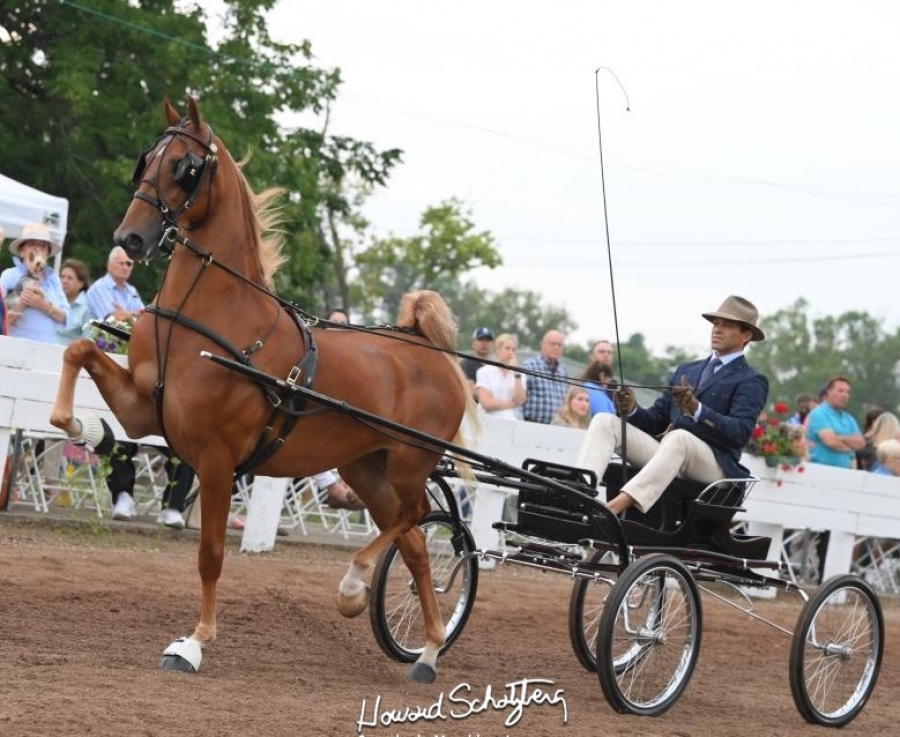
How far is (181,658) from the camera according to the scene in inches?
263

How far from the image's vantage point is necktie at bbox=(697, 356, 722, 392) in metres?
8.19

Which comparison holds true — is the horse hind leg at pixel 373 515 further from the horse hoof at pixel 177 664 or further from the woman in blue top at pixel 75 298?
the woman in blue top at pixel 75 298

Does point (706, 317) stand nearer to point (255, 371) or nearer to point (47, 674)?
point (255, 371)

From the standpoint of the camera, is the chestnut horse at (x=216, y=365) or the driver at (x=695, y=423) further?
the driver at (x=695, y=423)

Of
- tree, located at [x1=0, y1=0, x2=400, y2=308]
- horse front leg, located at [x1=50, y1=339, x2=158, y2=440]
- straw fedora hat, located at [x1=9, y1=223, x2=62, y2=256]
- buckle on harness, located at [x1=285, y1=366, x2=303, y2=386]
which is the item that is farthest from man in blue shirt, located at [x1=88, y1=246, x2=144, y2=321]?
tree, located at [x1=0, y1=0, x2=400, y2=308]

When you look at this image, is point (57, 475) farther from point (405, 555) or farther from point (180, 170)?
point (180, 170)

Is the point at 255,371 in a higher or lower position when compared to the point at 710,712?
higher

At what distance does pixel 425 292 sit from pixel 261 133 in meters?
15.0

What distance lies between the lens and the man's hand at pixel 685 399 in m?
7.55

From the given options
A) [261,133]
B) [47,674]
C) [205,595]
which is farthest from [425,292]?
[261,133]

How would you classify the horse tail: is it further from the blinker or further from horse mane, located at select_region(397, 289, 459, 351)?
the blinker

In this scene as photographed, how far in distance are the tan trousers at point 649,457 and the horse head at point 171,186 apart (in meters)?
2.40

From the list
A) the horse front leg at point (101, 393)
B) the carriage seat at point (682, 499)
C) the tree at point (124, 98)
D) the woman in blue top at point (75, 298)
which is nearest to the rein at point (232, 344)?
the horse front leg at point (101, 393)

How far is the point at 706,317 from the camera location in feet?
27.5
